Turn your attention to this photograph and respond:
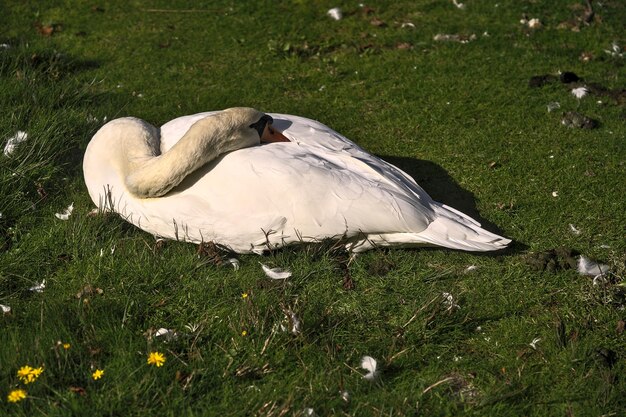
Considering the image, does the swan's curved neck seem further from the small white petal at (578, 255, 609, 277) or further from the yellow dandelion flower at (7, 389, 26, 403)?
the small white petal at (578, 255, 609, 277)

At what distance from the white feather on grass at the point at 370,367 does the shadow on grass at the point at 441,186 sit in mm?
1661

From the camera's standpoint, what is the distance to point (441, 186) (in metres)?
6.22

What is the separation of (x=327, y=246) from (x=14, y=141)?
90.6 inches

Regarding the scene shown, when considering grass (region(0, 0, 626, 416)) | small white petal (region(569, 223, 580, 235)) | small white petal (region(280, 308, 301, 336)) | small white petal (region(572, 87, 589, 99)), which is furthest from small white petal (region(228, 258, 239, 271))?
small white petal (region(572, 87, 589, 99))

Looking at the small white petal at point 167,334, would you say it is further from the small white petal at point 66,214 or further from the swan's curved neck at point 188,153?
the small white petal at point 66,214

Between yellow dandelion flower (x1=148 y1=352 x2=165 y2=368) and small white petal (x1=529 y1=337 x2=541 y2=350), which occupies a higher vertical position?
yellow dandelion flower (x1=148 y1=352 x2=165 y2=368)

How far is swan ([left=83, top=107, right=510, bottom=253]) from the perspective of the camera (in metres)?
5.01

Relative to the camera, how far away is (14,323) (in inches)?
174

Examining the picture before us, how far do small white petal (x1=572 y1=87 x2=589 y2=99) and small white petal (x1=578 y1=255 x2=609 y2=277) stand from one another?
2.47m

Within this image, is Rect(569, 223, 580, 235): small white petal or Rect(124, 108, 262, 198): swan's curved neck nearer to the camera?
Rect(124, 108, 262, 198): swan's curved neck

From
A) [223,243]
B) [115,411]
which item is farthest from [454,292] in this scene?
[115,411]

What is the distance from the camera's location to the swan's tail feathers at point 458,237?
501 centimetres

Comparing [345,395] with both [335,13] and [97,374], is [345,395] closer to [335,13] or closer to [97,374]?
[97,374]

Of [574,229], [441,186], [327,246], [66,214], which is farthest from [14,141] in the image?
[574,229]
